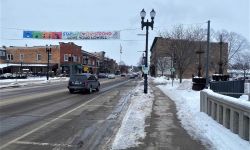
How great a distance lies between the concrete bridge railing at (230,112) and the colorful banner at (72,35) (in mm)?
25361

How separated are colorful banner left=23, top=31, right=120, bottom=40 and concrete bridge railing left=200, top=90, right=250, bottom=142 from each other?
25361 millimetres

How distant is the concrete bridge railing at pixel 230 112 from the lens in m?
10.1

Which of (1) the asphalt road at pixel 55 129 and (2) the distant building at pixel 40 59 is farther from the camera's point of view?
(2) the distant building at pixel 40 59

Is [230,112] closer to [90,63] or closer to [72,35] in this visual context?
[72,35]

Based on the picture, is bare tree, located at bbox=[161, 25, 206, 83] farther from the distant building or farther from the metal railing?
the distant building

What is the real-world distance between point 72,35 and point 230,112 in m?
30.0

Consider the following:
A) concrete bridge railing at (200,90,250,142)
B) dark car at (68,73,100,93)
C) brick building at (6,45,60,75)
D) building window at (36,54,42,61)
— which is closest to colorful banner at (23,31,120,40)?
dark car at (68,73,100,93)

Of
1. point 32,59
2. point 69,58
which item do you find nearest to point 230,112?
point 32,59

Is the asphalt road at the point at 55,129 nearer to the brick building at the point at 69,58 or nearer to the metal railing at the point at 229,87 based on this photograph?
the metal railing at the point at 229,87

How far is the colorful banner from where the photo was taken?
4009cm

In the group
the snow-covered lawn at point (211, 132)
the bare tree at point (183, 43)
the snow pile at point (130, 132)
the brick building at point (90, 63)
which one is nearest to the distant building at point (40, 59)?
the brick building at point (90, 63)

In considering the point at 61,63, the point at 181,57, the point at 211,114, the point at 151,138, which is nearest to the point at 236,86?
the point at 181,57

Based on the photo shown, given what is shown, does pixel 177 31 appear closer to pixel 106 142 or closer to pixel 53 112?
pixel 53 112

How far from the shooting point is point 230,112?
38.6 feet
